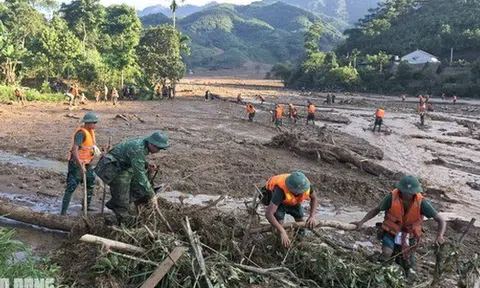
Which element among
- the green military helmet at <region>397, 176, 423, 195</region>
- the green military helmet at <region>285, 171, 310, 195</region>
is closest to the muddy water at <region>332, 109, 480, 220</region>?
the green military helmet at <region>397, 176, 423, 195</region>

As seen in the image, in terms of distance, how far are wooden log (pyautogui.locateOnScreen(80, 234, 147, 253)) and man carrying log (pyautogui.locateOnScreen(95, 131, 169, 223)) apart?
0.84 metres

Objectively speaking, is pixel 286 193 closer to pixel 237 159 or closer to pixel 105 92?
pixel 237 159

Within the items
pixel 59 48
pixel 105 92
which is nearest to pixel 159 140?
pixel 105 92

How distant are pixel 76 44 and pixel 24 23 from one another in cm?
1366

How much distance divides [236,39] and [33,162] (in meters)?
141

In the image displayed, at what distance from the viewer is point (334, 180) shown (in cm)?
1028

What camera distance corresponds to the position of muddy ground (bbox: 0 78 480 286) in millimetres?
9219

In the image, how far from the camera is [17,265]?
13.8 feet

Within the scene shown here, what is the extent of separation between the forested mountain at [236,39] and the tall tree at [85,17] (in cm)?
6420

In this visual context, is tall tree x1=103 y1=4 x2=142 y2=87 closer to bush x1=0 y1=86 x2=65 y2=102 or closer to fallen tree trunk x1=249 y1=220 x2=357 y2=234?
bush x1=0 y1=86 x2=65 y2=102

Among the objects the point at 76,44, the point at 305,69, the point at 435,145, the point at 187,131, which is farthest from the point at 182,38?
the point at 305,69

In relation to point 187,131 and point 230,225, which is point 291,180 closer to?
point 230,225

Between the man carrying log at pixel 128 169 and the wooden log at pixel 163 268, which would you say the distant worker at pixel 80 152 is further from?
the wooden log at pixel 163 268

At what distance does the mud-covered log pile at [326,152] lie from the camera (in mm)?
11891
